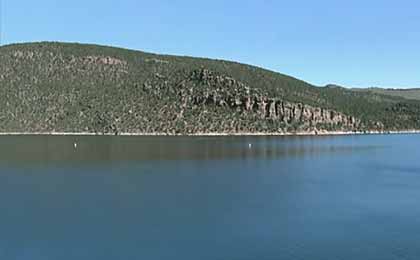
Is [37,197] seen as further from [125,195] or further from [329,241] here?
[329,241]

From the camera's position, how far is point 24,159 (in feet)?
361

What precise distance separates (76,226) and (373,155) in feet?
345

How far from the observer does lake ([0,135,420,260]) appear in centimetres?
4094

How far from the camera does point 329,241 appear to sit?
1695 inches

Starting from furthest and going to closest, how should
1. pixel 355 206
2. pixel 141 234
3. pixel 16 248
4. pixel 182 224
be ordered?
1. pixel 355 206
2. pixel 182 224
3. pixel 141 234
4. pixel 16 248

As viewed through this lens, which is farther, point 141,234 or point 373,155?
point 373,155

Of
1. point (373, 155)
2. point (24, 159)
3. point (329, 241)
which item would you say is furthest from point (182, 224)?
point (373, 155)

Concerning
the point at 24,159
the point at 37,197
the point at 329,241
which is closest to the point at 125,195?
the point at 37,197

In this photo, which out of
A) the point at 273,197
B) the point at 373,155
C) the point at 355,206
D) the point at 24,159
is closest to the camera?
the point at 355,206

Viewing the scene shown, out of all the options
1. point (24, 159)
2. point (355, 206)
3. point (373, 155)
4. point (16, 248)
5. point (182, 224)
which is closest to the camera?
point (16, 248)

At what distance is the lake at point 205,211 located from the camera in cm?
4094

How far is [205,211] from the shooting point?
55156mm

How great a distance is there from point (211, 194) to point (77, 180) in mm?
21962

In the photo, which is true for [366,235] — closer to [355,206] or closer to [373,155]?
[355,206]
